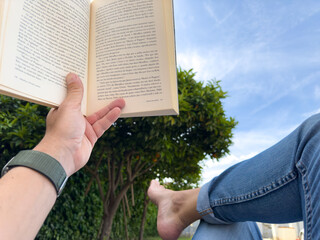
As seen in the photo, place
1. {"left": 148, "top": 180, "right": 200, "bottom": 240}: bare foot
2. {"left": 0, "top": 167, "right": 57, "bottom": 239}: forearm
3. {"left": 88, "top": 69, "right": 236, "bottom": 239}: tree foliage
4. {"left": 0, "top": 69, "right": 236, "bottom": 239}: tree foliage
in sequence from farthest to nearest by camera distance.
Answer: {"left": 88, "top": 69, "right": 236, "bottom": 239}: tree foliage < {"left": 0, "top": 69, "right": 236, "bottom": 239}: tree foliage < {"left": 148, "top": 180, "right": 200, "bottom": 240}: bare foot < {"left": 0, "top": 167, "right": 57, "bottom": 239}: forearm

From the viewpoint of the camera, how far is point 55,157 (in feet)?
2.66

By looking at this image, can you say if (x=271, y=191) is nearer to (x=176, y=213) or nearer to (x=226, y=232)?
(x=226, y=232)

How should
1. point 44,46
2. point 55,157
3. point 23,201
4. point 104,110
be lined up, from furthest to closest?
point 104,110, point 44,46, point 55,157, point 23,201

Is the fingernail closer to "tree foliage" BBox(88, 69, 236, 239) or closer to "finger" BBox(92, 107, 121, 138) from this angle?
"finger" BBox(92, 107, 121, 138)

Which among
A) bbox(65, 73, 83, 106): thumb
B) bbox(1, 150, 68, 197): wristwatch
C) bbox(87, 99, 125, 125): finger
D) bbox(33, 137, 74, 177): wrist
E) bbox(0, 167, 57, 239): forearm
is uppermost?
bbox(65, 73, 83, 106): thumb

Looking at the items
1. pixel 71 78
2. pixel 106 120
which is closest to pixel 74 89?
pixel 71 78

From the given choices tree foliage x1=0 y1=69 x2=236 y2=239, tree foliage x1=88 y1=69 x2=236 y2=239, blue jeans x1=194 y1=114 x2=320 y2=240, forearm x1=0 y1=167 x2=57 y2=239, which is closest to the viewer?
forearm x1=0 y1=167 x2=57 y2=239

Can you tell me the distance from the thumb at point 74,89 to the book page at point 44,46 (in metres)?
0.02

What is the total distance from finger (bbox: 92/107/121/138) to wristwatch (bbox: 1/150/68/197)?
0.31 meters

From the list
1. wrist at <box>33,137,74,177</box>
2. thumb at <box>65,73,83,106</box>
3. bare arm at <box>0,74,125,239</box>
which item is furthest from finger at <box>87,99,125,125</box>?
wrist at <box>33,137,74,177</box>

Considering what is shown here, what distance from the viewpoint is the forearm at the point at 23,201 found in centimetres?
60

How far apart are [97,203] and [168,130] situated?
2188mm

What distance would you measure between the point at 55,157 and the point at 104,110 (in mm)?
301

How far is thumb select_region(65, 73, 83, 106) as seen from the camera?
97 cm
